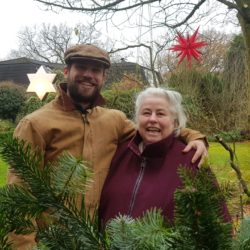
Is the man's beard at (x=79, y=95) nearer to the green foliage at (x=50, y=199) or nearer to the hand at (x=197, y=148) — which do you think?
the hand at (x=197, y=148)

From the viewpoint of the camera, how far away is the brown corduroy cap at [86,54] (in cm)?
234

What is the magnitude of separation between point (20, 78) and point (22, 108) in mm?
14411

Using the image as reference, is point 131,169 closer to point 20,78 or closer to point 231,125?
point 231,125

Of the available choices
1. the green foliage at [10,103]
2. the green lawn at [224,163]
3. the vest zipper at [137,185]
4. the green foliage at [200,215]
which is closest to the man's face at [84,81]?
the vest zipper at [137,185]

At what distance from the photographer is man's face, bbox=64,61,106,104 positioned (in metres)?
2.35

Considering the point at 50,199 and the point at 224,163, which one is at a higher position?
the point at 50,199

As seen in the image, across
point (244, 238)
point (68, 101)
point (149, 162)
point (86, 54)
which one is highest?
point (86, 54)

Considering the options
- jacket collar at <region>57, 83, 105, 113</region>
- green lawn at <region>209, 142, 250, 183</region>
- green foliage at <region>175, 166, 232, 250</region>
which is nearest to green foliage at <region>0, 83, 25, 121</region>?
green lawn at <region>209, 142, 250, 183</region>

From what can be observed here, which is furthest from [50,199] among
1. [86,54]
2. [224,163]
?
[224,163]

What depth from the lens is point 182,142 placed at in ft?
8.04

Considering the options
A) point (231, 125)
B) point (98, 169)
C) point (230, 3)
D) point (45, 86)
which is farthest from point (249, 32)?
point (231, 125)

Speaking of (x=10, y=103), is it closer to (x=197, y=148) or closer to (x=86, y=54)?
(x=86, y=54)

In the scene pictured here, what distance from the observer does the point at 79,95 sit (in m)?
2.35

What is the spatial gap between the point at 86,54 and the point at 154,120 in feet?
1.67
